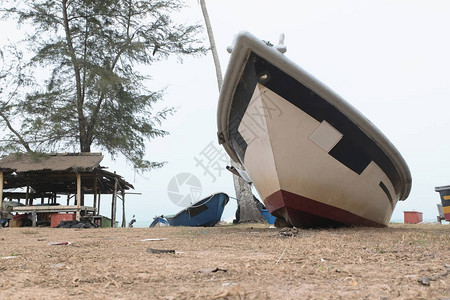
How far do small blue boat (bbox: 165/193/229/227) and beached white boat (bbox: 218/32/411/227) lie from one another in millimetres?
8326

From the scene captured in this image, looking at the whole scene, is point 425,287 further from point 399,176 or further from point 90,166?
point 90,166

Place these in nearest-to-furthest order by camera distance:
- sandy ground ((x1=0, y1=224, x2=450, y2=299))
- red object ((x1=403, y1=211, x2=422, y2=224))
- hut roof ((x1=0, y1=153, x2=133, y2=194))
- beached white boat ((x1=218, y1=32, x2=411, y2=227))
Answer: sandy ground ((x1=0, y1=224, x2=450, y2=299)) < beached white boat ((x1=218, y1=32, x2=411, y2=227)) < hut roof ((x1=0, y1=153, x2=133, y2=194)) < red object ((x1=403, y1=211, x2=422, y2=224))

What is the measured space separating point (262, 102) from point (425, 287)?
299cm

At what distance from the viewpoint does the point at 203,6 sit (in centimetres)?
1427

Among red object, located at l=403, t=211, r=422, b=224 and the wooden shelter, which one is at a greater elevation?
the wooden shelter

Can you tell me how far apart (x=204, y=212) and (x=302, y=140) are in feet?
30.5

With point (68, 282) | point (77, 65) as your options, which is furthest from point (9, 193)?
point (68, 282)

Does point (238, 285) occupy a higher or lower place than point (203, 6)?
lower

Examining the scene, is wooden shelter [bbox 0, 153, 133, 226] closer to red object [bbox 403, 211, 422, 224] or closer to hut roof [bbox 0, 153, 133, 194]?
hut roof [bbox 0, 153, 133, 194]

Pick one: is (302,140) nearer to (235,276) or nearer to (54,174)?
(235,276)

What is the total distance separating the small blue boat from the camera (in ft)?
41.7

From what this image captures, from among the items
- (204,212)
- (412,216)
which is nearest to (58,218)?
(204,212)

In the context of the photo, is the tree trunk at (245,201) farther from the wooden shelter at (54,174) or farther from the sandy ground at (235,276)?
the sandy ground at (235,276)

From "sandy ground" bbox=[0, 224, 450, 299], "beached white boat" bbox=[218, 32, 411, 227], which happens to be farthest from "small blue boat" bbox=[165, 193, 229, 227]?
"sandy ground" bbox=[0, 224, 450, 299]
